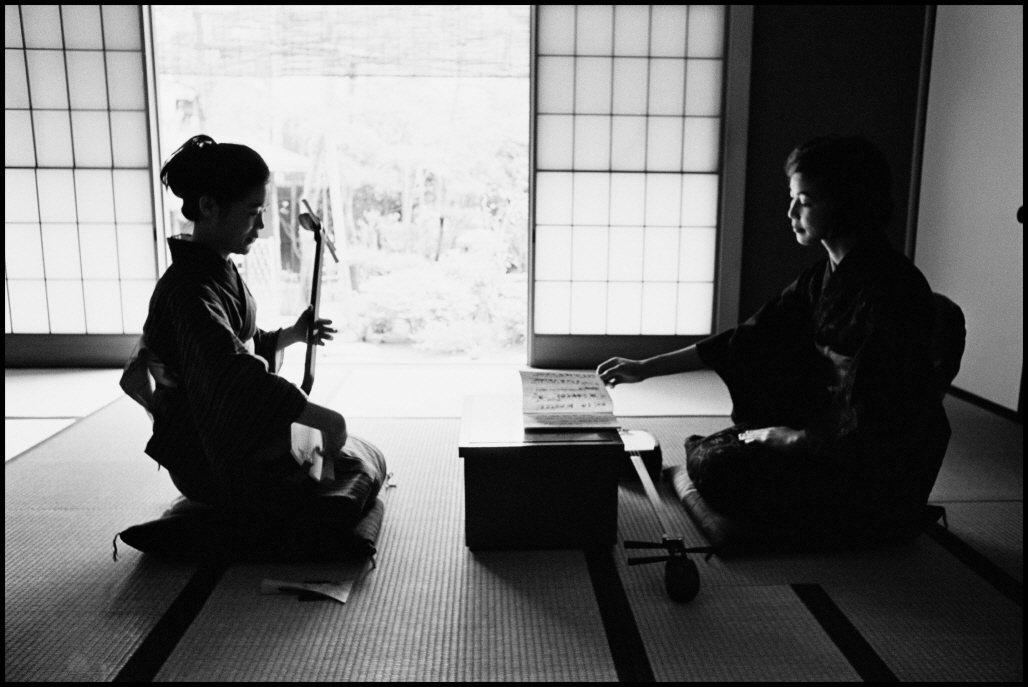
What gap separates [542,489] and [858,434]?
2.73ft

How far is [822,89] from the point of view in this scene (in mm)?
4594

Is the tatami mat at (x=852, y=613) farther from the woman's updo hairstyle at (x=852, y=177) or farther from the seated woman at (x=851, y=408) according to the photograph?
the woman's updo hairstyle at (x=852, y=177)

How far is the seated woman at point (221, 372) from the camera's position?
193 centimetres

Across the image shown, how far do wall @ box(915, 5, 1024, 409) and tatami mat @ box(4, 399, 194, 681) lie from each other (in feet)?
11.8

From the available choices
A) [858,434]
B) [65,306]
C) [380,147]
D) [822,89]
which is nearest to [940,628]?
[858,434]

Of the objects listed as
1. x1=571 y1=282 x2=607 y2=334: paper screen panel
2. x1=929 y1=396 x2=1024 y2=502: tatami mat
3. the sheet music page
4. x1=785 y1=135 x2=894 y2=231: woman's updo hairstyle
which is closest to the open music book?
the sheet music page

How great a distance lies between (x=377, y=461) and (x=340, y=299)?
531 cm

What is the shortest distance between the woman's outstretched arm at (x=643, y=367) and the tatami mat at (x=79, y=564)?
1283 millimetres

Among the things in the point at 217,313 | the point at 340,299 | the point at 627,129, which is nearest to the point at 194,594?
the point at 217,313

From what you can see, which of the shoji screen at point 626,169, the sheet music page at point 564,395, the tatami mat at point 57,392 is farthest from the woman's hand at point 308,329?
the shoji screen at point 626,169

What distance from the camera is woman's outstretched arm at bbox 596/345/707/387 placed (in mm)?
2438

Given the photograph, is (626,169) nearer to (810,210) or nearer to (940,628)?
(810,210)

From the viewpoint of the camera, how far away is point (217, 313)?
1.98 meters

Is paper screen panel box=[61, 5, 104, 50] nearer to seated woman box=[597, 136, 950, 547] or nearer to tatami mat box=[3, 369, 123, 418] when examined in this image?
tatami mat box=[3, 369, 123, 418]
